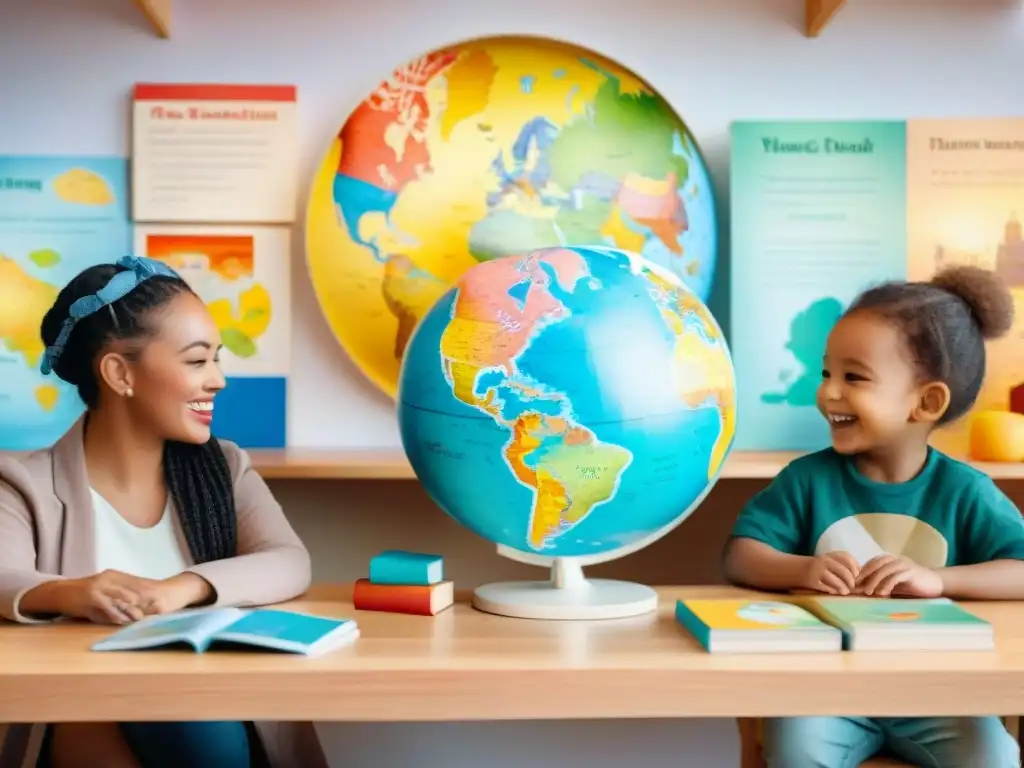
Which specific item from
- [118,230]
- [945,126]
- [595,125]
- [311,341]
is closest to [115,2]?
[118,230]

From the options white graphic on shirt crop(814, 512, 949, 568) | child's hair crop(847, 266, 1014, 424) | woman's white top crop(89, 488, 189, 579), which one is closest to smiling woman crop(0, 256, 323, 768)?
woman's white top crop(89, 488, 189, 579)

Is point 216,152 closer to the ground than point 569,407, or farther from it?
farther from it

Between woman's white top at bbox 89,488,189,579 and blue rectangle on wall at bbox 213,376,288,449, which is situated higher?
blue rectangle on wall at bbox 213,376,288,449

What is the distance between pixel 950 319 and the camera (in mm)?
1704

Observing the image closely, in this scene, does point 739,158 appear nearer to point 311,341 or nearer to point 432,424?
point 311,341

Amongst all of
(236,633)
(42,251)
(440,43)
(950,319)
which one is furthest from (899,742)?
(42,251)

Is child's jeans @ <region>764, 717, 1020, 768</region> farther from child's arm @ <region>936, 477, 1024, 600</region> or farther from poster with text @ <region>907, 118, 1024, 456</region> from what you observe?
poster with text @ <region>907, 118, 1024, 456</region>

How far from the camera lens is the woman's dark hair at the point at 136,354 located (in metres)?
1.56

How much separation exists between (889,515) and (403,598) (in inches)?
30.2

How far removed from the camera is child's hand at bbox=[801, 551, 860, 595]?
4.52ft

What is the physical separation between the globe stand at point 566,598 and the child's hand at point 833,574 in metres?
0.22

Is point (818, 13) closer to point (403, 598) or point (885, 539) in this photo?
point (885, 539)

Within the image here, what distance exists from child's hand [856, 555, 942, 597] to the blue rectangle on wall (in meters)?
1.19

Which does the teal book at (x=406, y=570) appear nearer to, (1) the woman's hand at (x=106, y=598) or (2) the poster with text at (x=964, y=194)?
(1) the woman's hand at (x=106, y=598)
